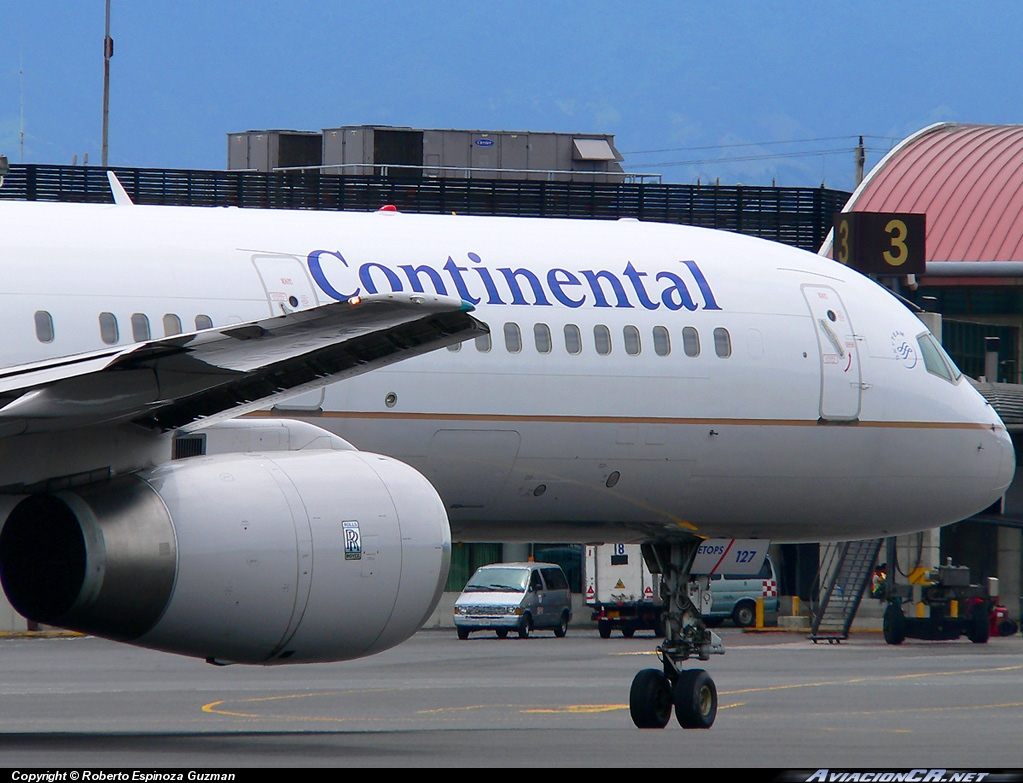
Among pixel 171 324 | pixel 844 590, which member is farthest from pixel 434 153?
pixel 171 324

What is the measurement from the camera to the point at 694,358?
16344 millimetres

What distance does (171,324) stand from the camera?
1406 centimetres

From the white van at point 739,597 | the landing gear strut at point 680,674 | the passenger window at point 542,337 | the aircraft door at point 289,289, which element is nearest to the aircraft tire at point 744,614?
the white van at point 739,597

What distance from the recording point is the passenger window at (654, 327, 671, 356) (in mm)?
16156

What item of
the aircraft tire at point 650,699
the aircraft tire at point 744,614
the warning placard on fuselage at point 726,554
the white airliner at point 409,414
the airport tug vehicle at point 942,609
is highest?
the white airliner at point 409,414

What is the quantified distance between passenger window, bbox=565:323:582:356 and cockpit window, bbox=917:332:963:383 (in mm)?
3918

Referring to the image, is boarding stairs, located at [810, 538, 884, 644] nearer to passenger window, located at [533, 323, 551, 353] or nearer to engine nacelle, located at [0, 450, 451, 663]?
passenger window, located at [533, 323, 551, 353]

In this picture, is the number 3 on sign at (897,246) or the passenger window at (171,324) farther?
the number 3 on sign at (897,246)

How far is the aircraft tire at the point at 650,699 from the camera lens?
1717cm

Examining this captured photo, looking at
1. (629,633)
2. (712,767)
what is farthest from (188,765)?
(629,633)

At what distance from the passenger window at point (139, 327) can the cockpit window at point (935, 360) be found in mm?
7737

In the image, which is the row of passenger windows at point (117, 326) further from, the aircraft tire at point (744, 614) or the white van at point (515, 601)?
the aircraft tire at point (744, 614)

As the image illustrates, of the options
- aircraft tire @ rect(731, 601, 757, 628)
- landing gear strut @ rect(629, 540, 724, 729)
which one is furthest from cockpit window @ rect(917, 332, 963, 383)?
aircraft tire @ rect(731, 601, 757, 628)

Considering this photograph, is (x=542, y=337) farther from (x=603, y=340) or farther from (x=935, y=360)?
(x=935, y=360)
